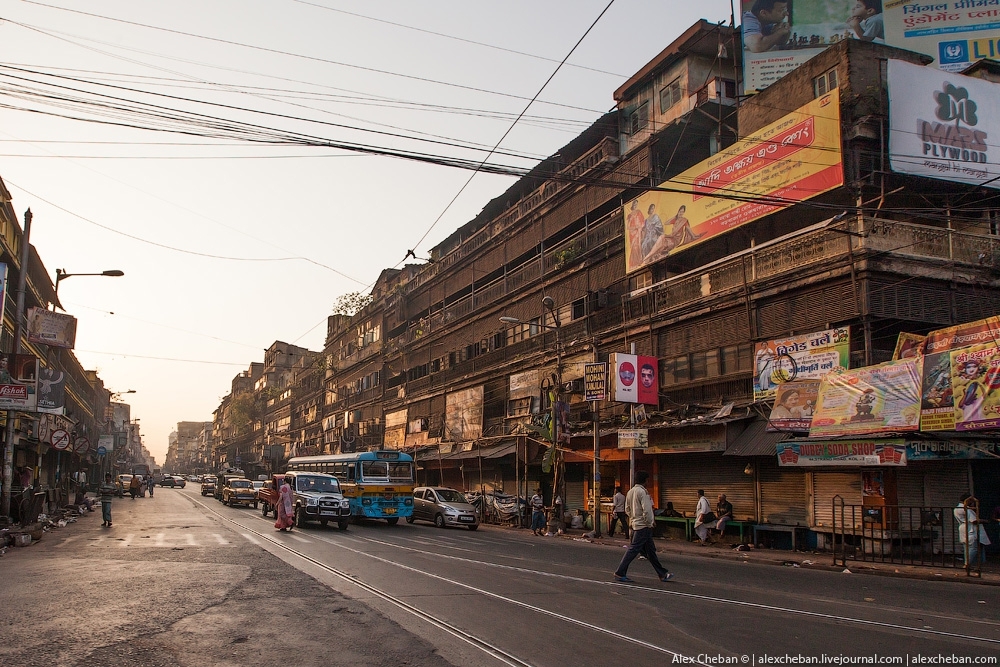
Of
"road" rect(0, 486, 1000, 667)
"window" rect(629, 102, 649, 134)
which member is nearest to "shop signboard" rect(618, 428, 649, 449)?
"road" rect(0, 486, 1000, 667)

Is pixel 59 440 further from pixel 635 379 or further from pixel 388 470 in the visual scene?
pixel 635 379

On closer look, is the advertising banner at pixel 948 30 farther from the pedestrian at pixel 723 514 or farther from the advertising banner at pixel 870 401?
the pedestrian at pixel 723 514

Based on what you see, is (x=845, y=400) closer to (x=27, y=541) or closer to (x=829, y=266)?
(x=829, y=266)

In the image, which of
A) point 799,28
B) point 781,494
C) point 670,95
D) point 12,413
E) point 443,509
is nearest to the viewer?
point 12,413

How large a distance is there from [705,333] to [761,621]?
58.0 feet

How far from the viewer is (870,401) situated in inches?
694

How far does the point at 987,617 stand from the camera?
31.4 feet

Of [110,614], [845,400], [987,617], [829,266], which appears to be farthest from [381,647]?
[829,266]

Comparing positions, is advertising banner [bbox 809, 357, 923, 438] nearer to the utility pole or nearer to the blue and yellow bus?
the blue and yellow bus

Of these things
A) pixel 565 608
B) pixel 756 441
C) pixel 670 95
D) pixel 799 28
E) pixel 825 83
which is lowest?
pixel 565 608

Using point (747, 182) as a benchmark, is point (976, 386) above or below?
below

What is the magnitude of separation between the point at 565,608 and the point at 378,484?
2122 cm

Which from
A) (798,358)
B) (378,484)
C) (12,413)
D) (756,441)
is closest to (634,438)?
(756,441)

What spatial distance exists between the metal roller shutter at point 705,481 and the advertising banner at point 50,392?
66.9 ft
